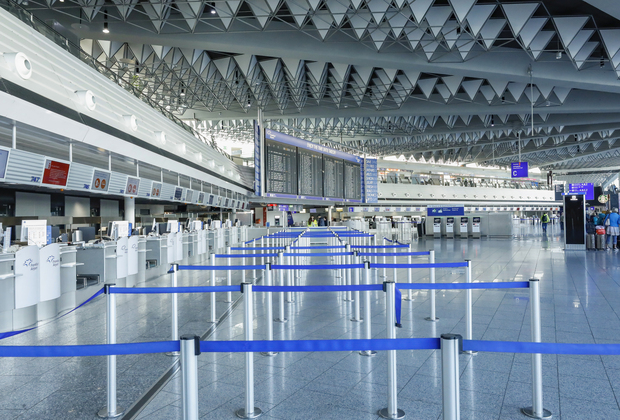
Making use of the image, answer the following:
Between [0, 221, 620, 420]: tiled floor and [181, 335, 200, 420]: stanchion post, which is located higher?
[181, 335, 200, 420]: stanchion post

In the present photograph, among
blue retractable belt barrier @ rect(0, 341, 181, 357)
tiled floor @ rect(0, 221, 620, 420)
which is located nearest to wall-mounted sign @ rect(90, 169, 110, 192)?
tiled floor @ rect(0, 221, 620, 420)

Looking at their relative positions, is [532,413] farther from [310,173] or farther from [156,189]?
[310,173]

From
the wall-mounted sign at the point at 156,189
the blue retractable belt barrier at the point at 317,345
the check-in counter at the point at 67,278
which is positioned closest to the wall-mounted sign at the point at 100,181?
the wall-mounted sign at the point at 156,189

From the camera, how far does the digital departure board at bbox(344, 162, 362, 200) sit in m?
22.5

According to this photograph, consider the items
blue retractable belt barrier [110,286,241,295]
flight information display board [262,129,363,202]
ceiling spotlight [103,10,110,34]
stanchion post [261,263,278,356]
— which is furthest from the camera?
flight information display board [262,129,363,202]

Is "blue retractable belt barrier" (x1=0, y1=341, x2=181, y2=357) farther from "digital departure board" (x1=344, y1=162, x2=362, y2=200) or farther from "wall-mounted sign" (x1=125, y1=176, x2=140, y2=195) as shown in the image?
"digital departure board" (x1=344, y1=162, x2=362, y2=200)

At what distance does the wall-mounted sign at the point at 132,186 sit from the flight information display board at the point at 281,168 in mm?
7284

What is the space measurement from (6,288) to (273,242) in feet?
23.8

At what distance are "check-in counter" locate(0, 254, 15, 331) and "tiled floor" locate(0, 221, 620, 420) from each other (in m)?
0.37

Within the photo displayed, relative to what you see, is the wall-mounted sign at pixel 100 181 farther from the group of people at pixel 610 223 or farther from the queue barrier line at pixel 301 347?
the group of people at pixel 610 223

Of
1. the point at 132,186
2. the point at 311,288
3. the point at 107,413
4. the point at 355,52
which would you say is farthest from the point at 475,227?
the point at 107,413

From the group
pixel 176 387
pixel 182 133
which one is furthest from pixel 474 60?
pixel 176 387

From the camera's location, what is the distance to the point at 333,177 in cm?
2155

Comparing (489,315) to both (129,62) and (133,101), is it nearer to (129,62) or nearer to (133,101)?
(133,101)
